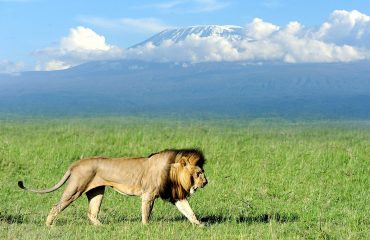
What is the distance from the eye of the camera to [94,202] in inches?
502

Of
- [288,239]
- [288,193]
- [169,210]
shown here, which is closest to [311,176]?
[288,193]

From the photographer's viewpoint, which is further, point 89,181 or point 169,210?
point 169,210

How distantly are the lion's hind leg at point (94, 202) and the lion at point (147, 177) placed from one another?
0.82 ft

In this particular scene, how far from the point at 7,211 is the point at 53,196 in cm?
229

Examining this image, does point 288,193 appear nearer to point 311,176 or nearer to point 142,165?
point 311,176

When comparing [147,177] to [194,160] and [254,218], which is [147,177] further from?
[254,218]

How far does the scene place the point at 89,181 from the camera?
1244 centimetres

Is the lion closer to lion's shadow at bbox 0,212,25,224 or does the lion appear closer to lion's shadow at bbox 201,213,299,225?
lion's shadow at bbox 201,213,299,225

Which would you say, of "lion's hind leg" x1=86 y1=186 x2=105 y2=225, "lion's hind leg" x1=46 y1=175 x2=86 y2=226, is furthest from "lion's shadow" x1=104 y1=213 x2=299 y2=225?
"lion's hind leg" x1=46 y1=175 x2=86 y2=226

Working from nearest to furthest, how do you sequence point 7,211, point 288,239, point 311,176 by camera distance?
point 288,239
point 7,211
point 311,176

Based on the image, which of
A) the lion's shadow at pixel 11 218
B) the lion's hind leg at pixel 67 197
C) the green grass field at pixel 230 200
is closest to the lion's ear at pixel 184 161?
the green grass field at pixel 230 200

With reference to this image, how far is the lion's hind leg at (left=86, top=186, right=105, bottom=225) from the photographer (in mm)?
12727

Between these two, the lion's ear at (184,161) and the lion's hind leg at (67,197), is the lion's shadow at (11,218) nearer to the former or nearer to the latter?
the lion's hind leg at (67,197)

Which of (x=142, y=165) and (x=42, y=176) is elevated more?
(x=142, y=165)
